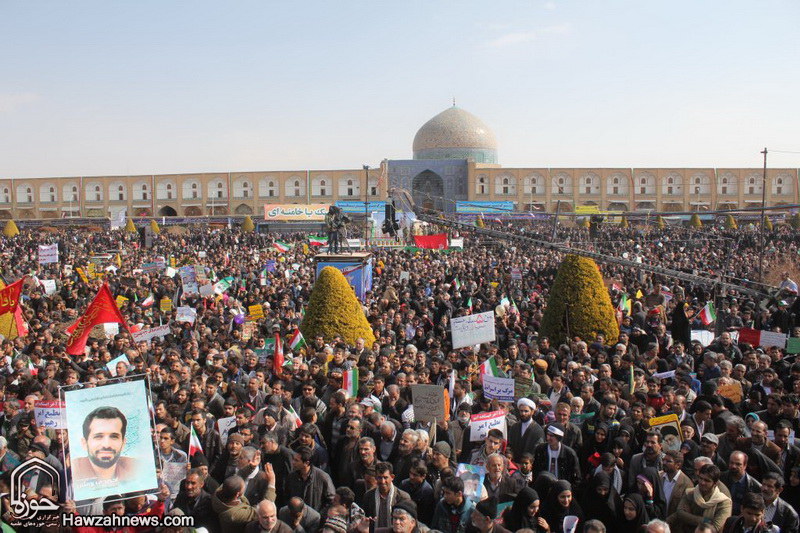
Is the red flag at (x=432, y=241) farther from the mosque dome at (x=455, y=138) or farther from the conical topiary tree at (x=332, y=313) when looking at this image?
the mosque dome at (x=455, y=138)

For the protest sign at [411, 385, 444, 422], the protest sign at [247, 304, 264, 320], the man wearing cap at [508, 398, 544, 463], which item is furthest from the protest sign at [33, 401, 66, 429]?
the protest sign at [247, 304, 264, 320]

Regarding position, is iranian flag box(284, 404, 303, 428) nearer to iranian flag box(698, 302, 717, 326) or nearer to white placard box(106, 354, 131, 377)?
white placard box(106, 354, 131, 377)

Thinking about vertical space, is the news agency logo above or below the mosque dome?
below

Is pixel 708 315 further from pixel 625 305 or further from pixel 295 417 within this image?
pixel 295 417

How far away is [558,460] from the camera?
16.9ft

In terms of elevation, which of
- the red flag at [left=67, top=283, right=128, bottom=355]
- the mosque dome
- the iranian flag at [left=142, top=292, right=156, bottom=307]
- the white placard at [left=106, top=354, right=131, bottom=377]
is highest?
the mosque dome

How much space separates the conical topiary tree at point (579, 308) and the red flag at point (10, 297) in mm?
7083

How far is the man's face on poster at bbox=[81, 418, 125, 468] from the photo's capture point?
420cm

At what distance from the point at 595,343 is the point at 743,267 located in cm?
1418

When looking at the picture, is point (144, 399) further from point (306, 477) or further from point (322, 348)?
point (322, 348)

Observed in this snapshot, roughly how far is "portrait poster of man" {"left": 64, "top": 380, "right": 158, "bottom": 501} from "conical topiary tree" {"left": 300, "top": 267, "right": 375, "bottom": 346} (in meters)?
6.12

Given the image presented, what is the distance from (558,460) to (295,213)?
3947cm

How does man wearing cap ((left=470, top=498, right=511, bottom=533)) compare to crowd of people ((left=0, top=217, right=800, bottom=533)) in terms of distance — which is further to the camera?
Result: crowd of people ((left=0, top=217, right=800, bottom=533))

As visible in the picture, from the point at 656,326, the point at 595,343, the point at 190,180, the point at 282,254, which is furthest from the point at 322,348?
the point at 190,180
